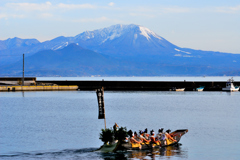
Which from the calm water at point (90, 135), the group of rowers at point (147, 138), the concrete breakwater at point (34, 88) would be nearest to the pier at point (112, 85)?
the concrete breakwater at point (34, 88)

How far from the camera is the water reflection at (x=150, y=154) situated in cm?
3853

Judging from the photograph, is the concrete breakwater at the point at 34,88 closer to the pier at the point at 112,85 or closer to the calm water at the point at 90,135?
the pier at the point at 112,85

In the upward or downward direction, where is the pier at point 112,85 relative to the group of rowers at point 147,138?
upward

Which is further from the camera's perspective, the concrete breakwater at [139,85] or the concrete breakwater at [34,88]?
the concrete breakwater at [139,85]

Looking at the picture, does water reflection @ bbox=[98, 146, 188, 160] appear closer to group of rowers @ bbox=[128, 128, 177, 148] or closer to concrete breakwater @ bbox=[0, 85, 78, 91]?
group of rowers @ bbox=[128, 128, 177, 148]

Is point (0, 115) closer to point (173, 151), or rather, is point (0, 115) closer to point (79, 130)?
point (79, 130)

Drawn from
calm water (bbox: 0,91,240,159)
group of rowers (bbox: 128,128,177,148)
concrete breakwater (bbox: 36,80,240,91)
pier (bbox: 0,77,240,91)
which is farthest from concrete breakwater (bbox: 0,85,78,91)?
group of rowers (bbox: 128,128,177,148)

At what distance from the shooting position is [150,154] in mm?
39906

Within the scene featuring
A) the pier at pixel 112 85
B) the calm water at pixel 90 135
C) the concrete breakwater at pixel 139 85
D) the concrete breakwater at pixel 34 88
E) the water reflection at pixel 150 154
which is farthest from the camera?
the concrete breakwater at pixel 139 85

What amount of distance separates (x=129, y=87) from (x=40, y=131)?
12928 cm

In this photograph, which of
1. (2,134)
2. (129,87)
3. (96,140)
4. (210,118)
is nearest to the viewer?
(96,140)

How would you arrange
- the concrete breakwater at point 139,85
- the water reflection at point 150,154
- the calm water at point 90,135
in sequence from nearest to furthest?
the water reflection at point 150,154
the calm water at point 90,135
the concrete breakwater at point 139,85

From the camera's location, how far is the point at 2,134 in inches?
2034

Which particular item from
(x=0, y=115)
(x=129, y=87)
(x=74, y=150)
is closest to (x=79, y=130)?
(x=74, y=150)
